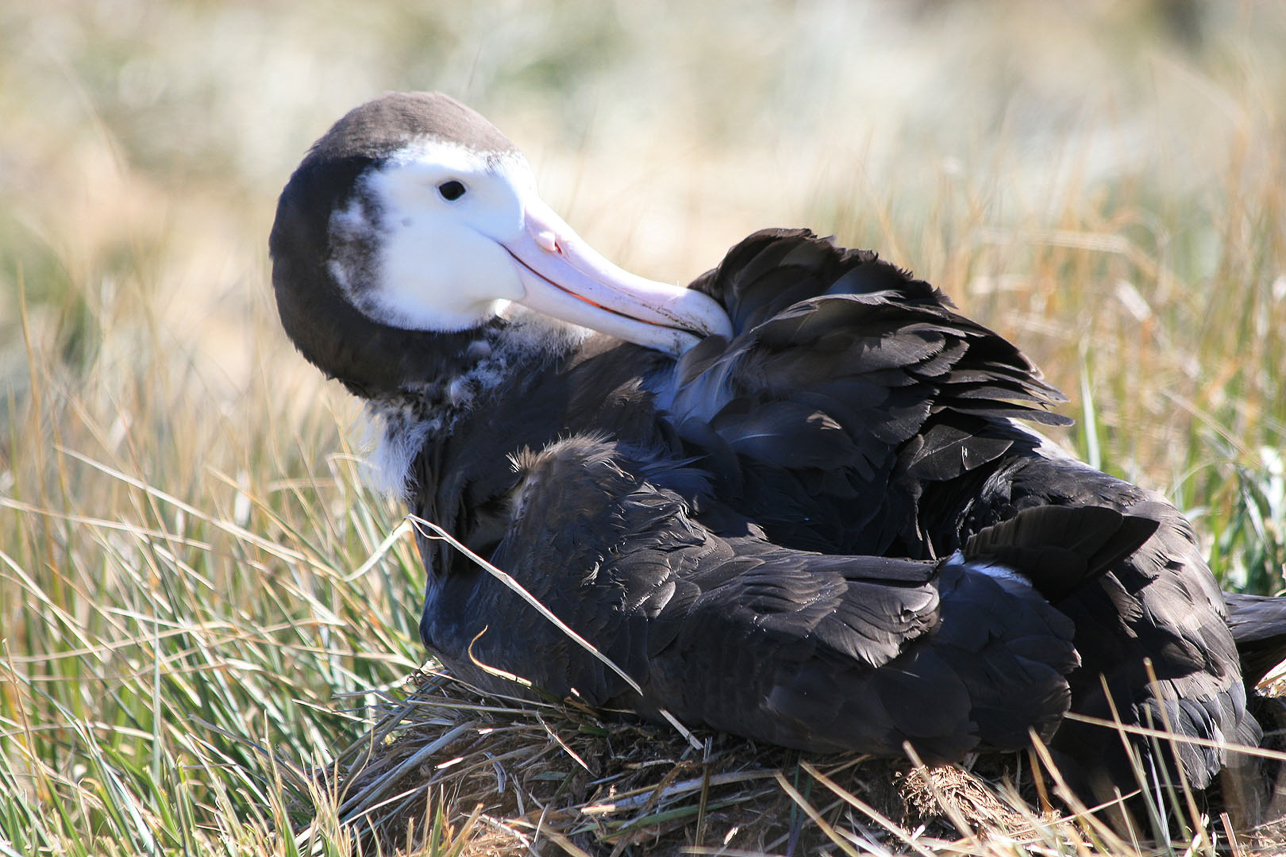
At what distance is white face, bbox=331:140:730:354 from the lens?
3014 mm

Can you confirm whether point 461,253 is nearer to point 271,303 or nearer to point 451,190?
point 451,190

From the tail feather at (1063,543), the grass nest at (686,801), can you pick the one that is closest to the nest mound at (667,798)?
the grass nest at (686,801)

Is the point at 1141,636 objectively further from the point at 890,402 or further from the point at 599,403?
the point at 599,403

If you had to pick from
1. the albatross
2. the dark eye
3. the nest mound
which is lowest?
the nest mound

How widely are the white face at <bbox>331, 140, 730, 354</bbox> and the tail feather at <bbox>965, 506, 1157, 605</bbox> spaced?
1.07 metres

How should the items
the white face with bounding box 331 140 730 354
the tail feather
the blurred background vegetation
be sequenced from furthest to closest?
1. the blurred background vegetation
2. the white face with bounding box 331 140 730 354
3. the tail feather

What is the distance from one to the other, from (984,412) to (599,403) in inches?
34.4

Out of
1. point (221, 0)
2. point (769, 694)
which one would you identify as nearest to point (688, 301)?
point (769, 694)

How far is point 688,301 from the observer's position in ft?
9.68

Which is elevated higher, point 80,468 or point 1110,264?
point 1110,264

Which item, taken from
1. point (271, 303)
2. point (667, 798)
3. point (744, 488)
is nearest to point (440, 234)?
point (744, 488)

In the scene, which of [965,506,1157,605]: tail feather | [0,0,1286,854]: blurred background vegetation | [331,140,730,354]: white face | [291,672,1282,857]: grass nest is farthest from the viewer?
[0,0,1286,854]: blurred background vegetation

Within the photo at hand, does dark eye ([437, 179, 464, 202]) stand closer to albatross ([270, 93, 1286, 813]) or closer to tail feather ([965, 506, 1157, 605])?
albatross ([270, 93, 1286, 813])

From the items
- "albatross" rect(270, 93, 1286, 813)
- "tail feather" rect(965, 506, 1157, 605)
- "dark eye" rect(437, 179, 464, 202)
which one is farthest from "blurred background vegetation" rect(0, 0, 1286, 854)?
→ "tail feather" rect(965, 506, 1157, 605)
